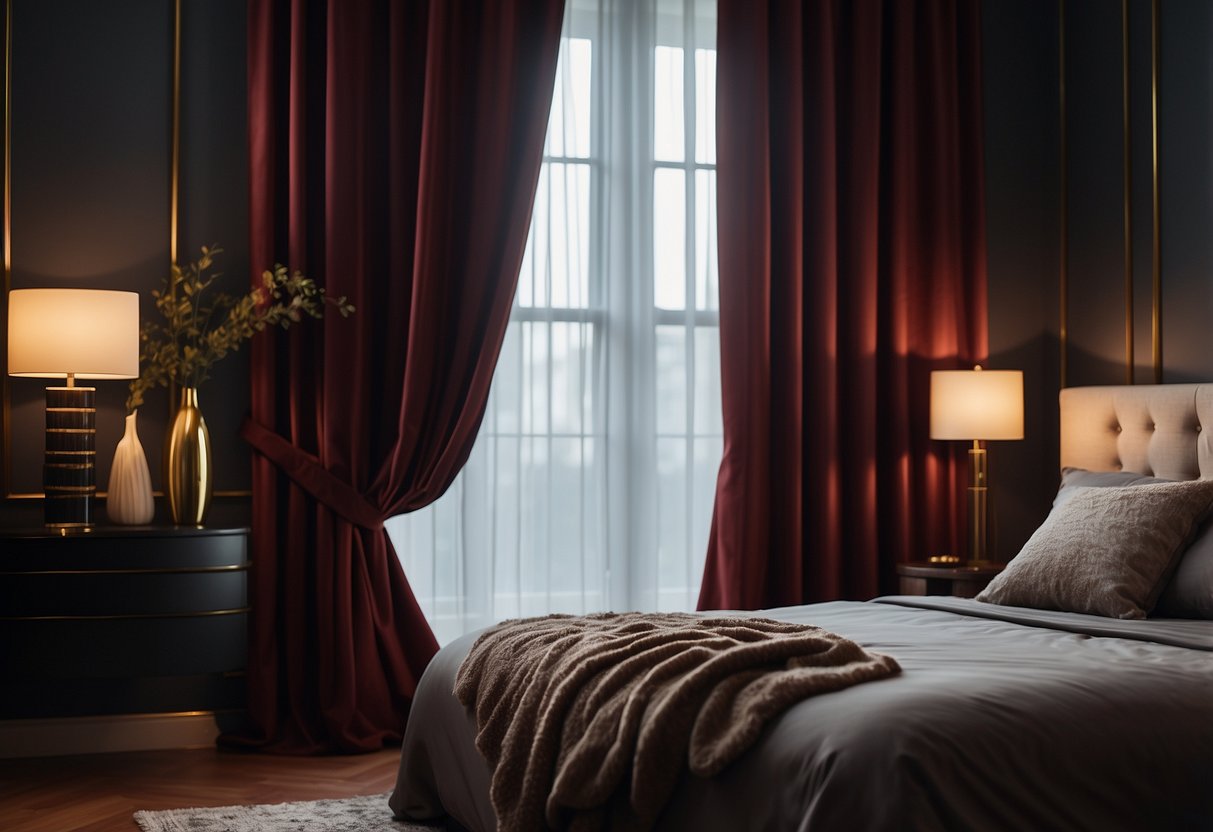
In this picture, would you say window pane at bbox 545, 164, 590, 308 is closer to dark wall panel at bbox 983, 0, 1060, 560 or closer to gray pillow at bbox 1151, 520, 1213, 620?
dark wall panel at bbox 983, 0, 1060, 560

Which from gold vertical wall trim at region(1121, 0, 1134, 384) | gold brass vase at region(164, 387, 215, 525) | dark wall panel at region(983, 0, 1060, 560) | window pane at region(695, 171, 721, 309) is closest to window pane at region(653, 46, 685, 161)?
window pane at region(695, 171, 721, 309)

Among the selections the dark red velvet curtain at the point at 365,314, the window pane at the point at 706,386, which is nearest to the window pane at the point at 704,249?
the window pane at the point at 706,386

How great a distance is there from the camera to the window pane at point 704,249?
14.8ft

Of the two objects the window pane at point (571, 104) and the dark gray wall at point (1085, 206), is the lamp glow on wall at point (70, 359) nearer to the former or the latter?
the window pane at point (571, 104)

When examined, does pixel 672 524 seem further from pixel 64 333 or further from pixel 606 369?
pixel 64 333

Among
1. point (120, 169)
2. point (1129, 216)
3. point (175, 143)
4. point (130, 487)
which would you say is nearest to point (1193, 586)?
point (1129, 216)

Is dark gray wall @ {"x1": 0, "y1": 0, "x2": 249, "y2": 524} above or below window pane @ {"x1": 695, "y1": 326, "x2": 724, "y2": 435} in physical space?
above

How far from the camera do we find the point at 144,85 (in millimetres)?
4055

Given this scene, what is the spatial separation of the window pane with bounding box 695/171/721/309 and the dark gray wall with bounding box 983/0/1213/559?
1151mm

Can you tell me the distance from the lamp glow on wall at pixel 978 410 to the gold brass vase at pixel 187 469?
2.48 meters

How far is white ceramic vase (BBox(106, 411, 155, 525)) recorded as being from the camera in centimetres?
374

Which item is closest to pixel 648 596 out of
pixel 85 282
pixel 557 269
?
pixel 557 269

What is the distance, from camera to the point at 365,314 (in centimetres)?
407

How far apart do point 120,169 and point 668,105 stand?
1934 millimetres
